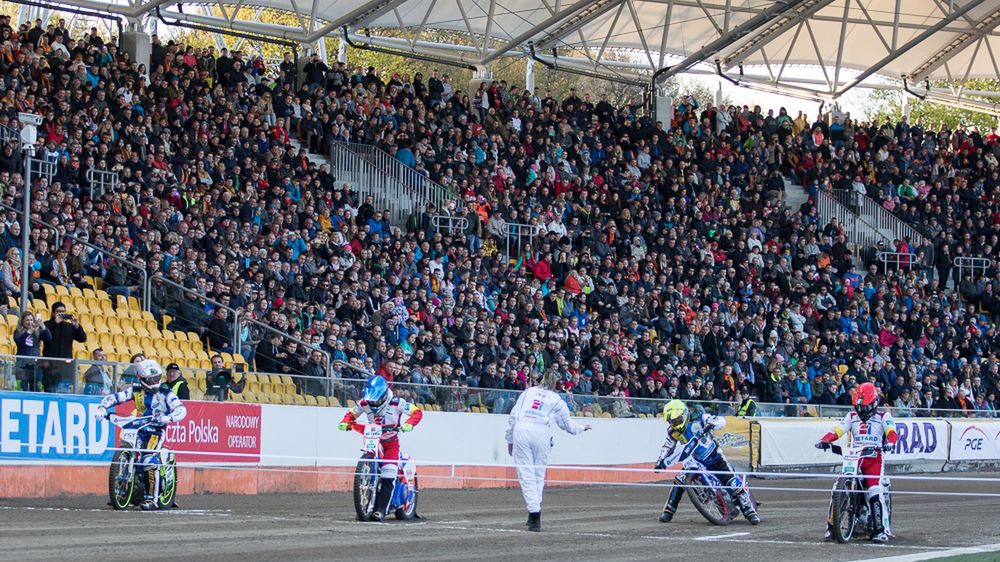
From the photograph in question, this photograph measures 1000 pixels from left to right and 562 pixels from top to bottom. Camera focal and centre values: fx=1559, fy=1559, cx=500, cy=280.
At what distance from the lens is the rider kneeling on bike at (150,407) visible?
17875 millimetres

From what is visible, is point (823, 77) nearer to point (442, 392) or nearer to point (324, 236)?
point (324, 236)

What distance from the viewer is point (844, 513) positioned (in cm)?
1588

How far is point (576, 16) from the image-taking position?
4231 centimetres

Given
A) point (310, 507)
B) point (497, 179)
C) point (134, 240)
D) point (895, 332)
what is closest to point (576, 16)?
point (497, 179)

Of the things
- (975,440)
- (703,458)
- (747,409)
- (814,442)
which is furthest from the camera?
(975,440)

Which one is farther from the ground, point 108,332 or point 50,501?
point 108,332

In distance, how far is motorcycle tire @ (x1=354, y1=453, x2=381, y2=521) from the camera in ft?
55.5

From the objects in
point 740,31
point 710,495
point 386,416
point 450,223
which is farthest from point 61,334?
point 740,31

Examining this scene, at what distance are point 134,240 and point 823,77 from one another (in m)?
30.4

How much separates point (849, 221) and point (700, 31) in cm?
700

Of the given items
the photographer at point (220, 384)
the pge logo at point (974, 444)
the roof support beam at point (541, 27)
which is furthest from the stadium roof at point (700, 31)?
the photographer at point (220, 384)

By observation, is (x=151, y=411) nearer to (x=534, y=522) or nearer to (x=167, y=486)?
(x=167, y=486)

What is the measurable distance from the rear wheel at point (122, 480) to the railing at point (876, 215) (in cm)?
3093

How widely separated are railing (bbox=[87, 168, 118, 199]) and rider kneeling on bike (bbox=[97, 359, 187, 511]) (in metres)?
9.14
